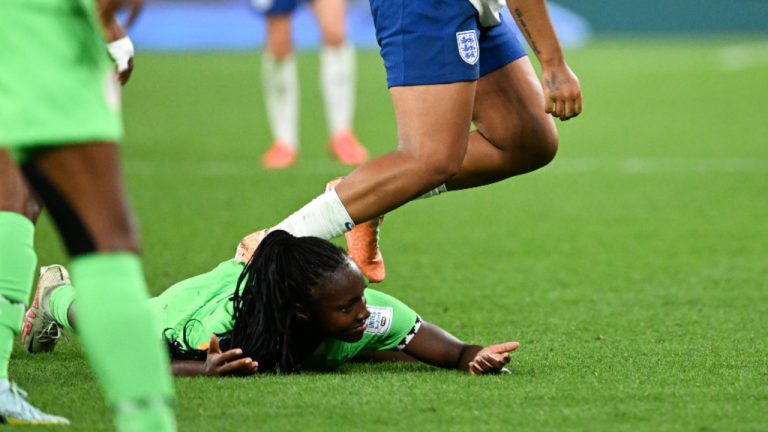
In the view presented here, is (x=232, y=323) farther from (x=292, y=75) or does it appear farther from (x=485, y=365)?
(x=292, y=75)

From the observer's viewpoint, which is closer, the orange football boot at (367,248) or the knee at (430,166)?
the knee at (430,166)

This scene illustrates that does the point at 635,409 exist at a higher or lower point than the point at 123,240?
lower

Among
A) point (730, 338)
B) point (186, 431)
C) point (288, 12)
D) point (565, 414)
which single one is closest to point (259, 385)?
point (186, 431)

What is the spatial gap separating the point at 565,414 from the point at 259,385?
77cm

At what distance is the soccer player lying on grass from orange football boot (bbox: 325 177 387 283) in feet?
1.68

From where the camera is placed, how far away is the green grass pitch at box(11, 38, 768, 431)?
313cm

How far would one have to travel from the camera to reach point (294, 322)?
11.6 feet

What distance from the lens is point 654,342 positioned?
13.2 ft

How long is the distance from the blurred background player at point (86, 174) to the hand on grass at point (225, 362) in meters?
1.05

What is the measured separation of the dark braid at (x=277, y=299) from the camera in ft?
11.5

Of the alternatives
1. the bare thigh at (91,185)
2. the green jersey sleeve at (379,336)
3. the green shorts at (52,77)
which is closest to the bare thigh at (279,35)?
the green jersey sleeve at (379,336)

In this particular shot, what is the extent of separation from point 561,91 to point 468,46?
0.28m

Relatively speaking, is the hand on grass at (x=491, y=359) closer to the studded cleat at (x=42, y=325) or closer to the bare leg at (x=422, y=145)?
the bare leg at (x=422, y=145)

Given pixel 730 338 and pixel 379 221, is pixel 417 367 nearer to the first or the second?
pixel 379 221
